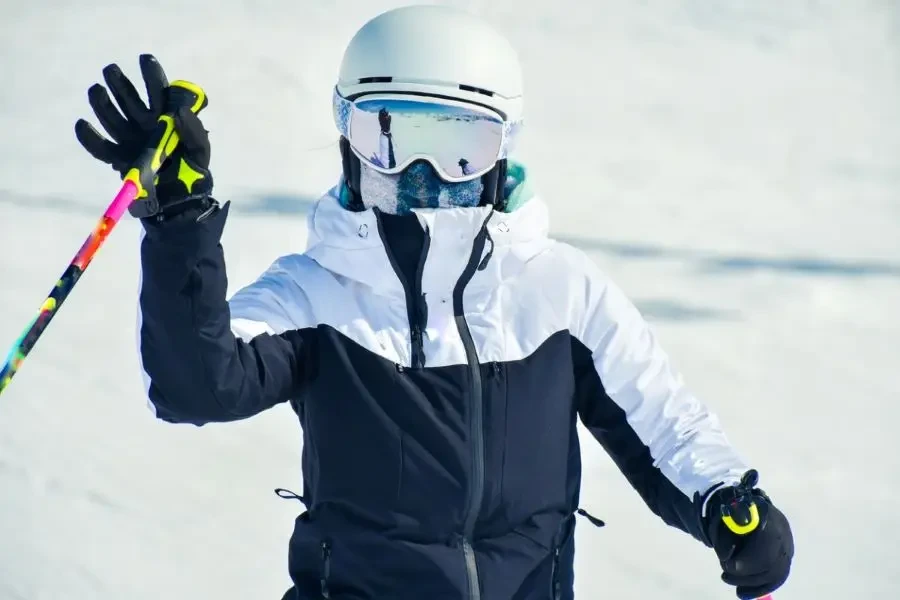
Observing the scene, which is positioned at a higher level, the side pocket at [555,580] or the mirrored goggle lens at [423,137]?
the mirrored goggle lens at [423,137]

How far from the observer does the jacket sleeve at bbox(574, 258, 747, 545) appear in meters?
2.41

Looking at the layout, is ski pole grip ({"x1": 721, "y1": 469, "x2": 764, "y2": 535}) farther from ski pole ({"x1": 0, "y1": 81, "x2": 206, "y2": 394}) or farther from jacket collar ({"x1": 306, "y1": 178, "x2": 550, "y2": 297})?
ski pole ({"x1": 0, "y1": 81, "x2": 206, "y2": 394})

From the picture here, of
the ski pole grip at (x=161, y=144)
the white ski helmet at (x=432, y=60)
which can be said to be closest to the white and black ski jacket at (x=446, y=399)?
the white ski helmet at (x=432, y=60)

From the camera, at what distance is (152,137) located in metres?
1.93

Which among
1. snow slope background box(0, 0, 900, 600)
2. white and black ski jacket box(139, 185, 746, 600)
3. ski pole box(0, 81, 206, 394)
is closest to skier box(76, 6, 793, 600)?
white and black ski jacket box(139, 185, 746, 600)

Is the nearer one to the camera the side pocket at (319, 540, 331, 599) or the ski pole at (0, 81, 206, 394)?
the ski pole at (0, 81, 206, 394)

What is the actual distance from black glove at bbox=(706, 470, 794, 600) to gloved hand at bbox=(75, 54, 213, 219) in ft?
3.66

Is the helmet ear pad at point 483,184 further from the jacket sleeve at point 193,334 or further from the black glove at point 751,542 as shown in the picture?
the black glove at point 751,542

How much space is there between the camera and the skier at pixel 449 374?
2318 mm

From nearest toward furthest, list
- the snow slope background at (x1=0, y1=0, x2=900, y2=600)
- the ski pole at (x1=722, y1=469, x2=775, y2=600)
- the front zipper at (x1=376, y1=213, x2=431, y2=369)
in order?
the ski pole at (x1=722, y1=469, x2=775, y2=600), the front zipper at (x1=376, y1=213, x2=431, y2=369), the snow slope background at (x1=0, y1=0, x2=900, y2=600)

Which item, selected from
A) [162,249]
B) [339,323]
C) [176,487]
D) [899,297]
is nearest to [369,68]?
[339,323]

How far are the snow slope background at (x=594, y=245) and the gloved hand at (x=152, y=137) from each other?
2.00m

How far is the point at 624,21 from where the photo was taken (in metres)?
7.72

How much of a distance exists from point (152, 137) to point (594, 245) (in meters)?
4.05
